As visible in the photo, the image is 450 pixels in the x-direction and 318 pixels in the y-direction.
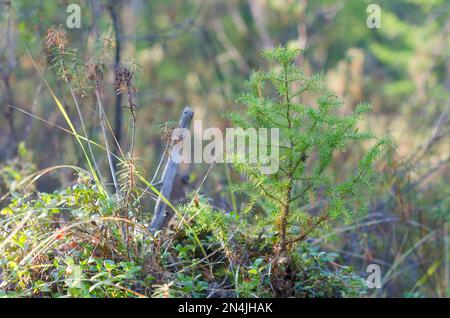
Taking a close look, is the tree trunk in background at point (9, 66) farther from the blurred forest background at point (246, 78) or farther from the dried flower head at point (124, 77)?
the dried flower head at point (124, 77)

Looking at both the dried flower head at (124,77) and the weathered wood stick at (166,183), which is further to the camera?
the weathered wood stick at (166,183)

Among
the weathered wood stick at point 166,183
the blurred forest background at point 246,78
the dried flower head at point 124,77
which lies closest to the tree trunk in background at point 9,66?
the blurred forest background at point 246,78

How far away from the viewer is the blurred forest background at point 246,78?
5.82 m

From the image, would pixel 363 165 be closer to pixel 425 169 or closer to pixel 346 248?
pixel 346 248

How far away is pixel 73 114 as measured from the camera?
8500 millimetres

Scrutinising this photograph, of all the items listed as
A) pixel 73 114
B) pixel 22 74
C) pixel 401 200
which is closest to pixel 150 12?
pixel 22 74

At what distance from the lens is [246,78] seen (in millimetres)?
10570

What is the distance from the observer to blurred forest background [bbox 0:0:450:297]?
5820 millimetres

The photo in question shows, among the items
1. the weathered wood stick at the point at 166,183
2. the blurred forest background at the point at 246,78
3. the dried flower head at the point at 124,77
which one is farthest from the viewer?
the blurred forest background at the point at 246,78

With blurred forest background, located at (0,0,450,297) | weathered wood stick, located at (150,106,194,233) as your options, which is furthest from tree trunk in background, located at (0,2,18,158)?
weathered wood stick, located at (150,106,194,233)

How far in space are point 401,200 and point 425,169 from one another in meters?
1.49

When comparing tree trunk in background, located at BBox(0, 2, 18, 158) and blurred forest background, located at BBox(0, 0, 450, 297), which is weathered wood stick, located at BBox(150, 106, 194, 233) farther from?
tree trunk in background, located at BBox(0, 2, 18, 158)

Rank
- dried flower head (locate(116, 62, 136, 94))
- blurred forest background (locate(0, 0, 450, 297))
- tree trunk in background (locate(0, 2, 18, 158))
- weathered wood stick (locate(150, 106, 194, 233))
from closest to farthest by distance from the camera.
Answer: dried flower head (locate(116, 62, 136, 94)) → weathered wood stick (locate(150, 106, 194, 233)) → blurred forest background (locate(0, 0, 450, 297)) → tree trunk in background (locate(0, 2, 18, 158))

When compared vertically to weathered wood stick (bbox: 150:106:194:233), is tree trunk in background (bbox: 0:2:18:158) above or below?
above
